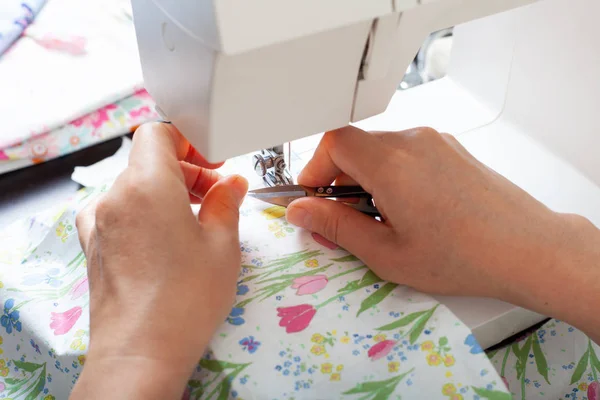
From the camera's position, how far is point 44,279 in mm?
892

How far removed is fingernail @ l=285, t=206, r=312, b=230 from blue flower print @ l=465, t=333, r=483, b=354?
255 mm

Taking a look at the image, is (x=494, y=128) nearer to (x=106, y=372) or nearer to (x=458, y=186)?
(x=458, y=186)

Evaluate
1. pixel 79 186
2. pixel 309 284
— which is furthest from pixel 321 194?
pixel 79 186

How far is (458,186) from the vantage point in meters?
0.75

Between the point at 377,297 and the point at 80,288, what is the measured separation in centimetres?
42

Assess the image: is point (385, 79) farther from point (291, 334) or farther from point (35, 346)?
point (35, 346)

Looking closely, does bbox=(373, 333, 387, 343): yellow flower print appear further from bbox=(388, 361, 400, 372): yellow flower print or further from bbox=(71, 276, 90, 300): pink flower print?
bbox=(71, 276, 90, 300): pink flower print

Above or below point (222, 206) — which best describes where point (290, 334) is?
below

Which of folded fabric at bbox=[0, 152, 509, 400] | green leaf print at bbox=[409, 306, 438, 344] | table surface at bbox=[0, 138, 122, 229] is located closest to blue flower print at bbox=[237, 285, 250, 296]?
folded fabric at bbox=[0, 152, 509, 400]

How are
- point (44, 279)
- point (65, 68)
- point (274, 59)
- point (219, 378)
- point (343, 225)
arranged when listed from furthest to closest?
point (65, 68) < point (44, 279) < point (343, 225) < point (219, 378) < point (274, 59)

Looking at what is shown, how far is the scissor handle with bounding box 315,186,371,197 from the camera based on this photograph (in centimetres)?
83

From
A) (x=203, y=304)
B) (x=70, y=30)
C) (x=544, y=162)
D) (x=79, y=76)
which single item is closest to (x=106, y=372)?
(x=203, y=304)

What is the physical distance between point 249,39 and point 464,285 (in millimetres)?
A: 411

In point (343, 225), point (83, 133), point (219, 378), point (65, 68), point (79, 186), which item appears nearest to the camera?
point (219, 378)
